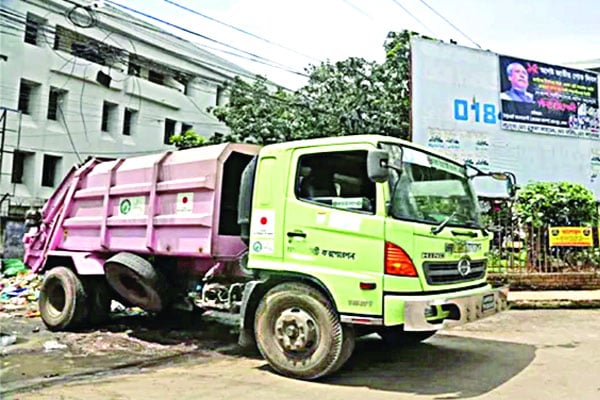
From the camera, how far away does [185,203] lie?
6590 mm

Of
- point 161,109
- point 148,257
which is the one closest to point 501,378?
point 148,257

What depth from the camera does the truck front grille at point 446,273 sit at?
518 cm

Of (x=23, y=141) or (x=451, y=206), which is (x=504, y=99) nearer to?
(x=451, y=206)

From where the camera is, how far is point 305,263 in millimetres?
5457

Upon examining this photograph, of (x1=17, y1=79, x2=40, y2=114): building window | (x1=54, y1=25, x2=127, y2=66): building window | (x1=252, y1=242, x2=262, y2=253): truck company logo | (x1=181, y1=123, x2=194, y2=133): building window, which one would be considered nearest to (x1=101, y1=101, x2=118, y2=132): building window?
(x1=54, y1=25, x2=127, y2=66): building window

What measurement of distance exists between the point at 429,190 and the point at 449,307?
112cm

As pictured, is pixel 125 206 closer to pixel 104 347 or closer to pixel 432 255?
pixel 104 347

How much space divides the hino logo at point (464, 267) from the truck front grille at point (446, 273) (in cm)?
2

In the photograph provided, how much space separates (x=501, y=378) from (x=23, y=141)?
18905 mm

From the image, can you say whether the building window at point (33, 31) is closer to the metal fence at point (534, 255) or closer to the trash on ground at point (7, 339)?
the trash on ground at point (7, 339)

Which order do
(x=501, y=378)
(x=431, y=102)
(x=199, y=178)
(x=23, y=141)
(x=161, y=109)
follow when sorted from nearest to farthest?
(x=501, y=378) < (x=199, y=178) < (x=431, y=102) < (x=23, y=141) < (x=161, y=109)

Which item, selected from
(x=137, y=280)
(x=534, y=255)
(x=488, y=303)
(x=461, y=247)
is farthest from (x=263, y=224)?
(x=534, y=255)

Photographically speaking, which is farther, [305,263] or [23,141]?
[23,141]

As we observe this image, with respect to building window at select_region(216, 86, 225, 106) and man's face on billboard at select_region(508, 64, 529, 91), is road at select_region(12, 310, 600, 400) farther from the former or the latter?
building window at select_region(216, 86, 225, 106)
